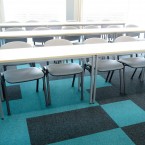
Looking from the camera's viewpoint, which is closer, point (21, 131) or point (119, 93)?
point (21, 131)

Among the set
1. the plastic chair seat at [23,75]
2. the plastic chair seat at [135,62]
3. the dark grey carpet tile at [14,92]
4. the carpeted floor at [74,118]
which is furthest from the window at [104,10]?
the plastic chair seat at [23,75]

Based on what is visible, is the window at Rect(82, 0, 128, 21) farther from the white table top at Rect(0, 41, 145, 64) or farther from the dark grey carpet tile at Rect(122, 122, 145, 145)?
the dark grey carpet tile at Rect(122, 122, 145, 145)

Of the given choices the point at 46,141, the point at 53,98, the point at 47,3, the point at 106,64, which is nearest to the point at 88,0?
the point at 47,3

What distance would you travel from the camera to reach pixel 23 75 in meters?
2.17

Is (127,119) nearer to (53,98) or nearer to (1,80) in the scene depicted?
(53,98)

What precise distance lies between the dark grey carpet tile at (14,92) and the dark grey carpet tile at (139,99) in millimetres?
1606

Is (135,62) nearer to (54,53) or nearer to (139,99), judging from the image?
(139,99)

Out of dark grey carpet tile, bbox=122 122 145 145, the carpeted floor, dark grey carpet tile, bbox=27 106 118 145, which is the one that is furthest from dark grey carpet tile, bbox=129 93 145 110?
dark grey carpet tile, bbox=27 106 118 145

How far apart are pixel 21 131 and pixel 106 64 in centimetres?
144

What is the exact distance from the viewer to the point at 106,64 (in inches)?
102

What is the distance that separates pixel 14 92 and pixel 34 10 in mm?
3790

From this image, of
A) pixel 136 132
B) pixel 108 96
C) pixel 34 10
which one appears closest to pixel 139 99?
pixel 108 96

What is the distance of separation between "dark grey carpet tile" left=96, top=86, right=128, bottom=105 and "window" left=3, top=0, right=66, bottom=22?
3973mm

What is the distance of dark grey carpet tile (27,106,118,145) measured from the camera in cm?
181
